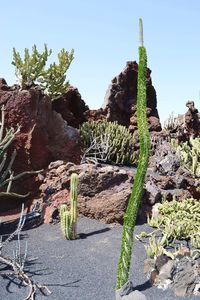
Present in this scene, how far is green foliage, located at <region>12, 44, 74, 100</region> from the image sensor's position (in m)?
9.00

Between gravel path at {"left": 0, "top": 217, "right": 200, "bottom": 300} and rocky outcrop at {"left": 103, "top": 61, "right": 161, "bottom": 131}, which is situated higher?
rocky outcrop at {"left": 103, "top": 61, "right": 161, "bottom": 131}

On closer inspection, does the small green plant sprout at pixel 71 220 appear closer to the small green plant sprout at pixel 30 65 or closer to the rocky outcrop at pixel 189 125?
the small green plant sprout at pixel 30 65

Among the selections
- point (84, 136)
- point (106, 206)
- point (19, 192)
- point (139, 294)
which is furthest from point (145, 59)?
point (84, 136)

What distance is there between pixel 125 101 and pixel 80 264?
909 cm

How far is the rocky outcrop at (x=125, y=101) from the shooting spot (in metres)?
13.7

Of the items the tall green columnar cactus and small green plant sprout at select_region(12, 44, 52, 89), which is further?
small green plant sprout at select_region(12, 44, 52, 89)

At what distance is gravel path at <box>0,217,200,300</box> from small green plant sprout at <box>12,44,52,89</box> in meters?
3.22

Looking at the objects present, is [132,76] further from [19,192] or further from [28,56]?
[19,192]

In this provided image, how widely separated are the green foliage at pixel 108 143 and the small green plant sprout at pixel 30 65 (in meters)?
2.03

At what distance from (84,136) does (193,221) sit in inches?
171

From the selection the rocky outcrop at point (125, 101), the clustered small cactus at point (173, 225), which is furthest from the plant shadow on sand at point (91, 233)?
the rocky outcrop at point (125, 101)

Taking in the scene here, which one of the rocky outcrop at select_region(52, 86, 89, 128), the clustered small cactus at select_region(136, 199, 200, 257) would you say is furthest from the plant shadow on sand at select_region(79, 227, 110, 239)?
the rocky outcrop at select_region(52, 86, 89, 128)

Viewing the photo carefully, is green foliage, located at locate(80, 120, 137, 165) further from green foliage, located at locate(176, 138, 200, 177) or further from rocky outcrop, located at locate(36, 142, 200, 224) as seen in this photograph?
rocky outcrop, located at locate(36, 142, 200, 224)

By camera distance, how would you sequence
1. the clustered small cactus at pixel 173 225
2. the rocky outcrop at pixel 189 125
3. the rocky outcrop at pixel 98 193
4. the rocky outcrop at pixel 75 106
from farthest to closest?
the rocky outcrop at pixel 189 125
the rocky outcrop at pixel 75 106
the rocky outcrop at pixel 98 193
the clustered small cactus at pixel 173 225
